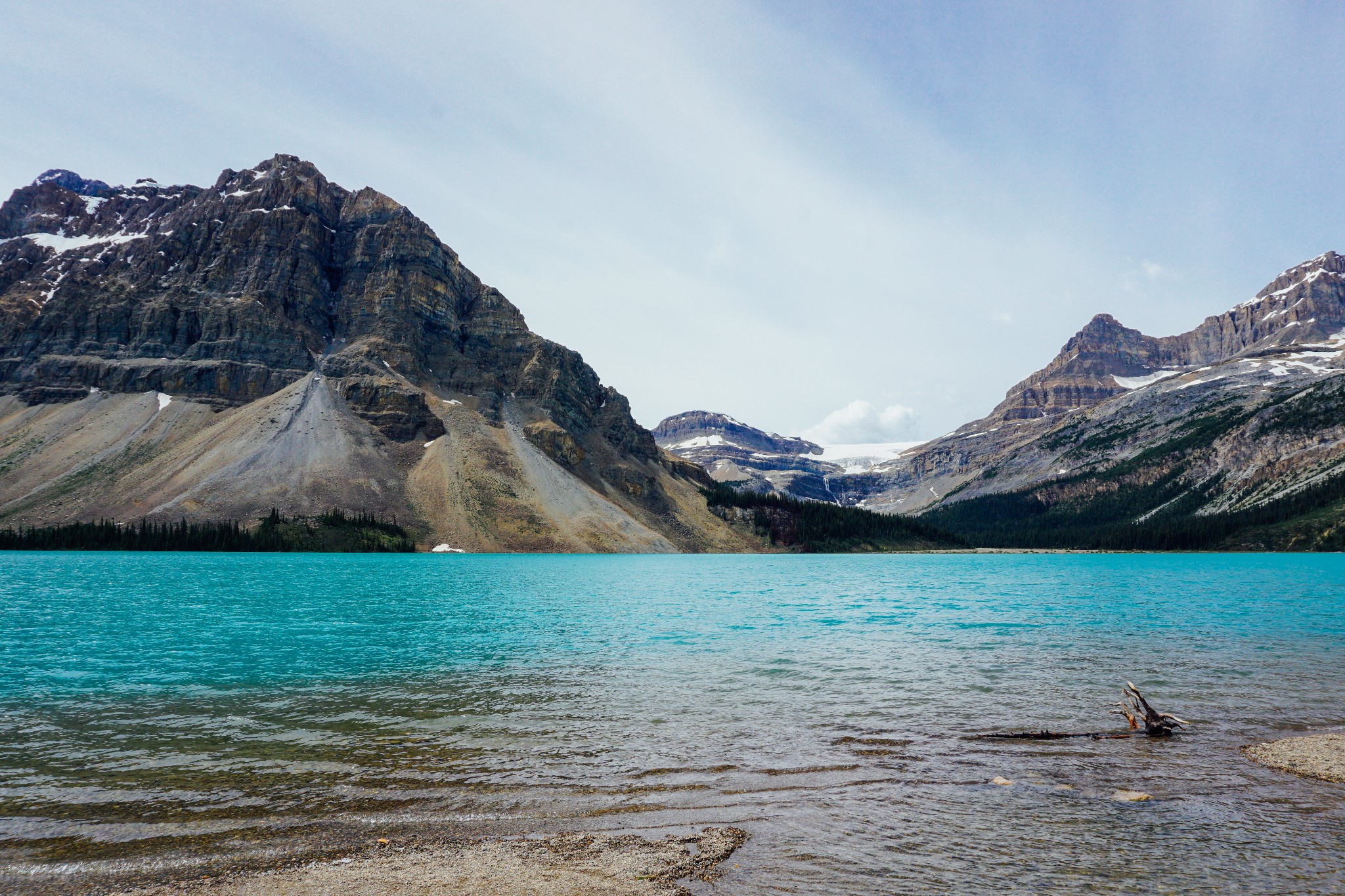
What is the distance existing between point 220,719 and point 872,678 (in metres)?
22.6

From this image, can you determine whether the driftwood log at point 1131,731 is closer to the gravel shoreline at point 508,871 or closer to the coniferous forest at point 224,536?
the gravel shoreline at point 508,871

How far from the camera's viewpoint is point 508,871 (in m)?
10.8

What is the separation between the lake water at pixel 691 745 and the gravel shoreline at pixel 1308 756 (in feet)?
2.14

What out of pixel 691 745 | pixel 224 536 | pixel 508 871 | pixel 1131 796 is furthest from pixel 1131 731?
pixel 224 536

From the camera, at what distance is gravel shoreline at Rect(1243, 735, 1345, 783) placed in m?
15.9

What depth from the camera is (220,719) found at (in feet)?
68.2

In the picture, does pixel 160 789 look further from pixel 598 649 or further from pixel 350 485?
pixel 350 485

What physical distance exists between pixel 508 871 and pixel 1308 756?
19178mm

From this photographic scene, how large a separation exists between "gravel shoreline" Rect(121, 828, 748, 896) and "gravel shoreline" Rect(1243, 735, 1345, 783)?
1375 cm

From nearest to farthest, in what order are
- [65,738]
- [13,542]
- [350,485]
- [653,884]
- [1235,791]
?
[653,884] → [1235,791] → [65,738] → [13,542] → [350,485]

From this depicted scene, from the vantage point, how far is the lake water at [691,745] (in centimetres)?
1161

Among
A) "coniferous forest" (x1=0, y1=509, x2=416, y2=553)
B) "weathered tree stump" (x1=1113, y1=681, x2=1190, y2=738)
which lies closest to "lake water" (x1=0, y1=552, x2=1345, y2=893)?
"weathered tree stump" (x1=1113, y1=681, x2=1190, y2=738)

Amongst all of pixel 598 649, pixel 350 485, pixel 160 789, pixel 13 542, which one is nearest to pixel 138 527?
pixel 13 542

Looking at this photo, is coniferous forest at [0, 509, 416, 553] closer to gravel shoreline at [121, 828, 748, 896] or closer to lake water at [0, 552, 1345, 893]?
lake water at [0, 552, 1345, 893]
